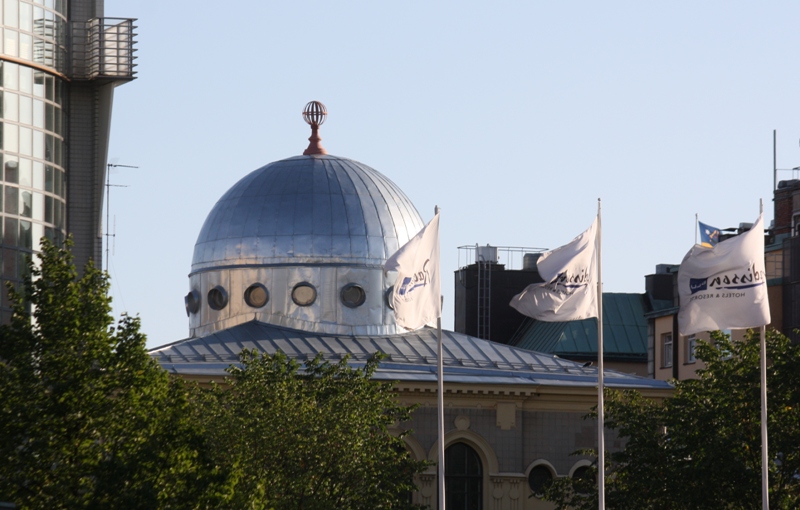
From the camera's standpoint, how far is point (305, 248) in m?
65.0

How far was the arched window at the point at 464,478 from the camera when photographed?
6091 centimetres

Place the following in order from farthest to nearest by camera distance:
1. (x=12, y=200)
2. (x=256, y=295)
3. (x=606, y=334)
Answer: (x=606, y=334) → (x=256, y=295) → (x=12, y=200)

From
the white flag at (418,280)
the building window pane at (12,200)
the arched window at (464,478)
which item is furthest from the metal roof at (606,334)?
the white flag at (418,280)

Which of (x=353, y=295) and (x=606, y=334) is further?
(x=606, y=334)

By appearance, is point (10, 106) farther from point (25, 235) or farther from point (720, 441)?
point (720, 441)

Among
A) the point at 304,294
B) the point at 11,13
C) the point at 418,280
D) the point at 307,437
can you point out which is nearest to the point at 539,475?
the point at 304,294

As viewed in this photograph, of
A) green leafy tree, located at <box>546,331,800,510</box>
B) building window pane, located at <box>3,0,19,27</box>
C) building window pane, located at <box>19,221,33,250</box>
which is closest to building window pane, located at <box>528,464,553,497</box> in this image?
green leafy tree, located at <box>546,331,800,510</box>

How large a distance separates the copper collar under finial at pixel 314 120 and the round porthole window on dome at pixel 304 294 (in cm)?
692

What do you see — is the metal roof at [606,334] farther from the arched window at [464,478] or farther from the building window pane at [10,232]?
the building window pane at [10,232]

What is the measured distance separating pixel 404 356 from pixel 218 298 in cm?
712

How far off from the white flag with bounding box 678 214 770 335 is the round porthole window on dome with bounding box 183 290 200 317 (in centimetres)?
2838

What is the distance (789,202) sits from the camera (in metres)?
77.0

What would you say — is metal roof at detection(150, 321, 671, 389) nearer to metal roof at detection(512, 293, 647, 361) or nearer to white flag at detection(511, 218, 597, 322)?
white flag at detection(511, 218, 597, 322)

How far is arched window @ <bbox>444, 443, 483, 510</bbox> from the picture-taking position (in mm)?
60906
